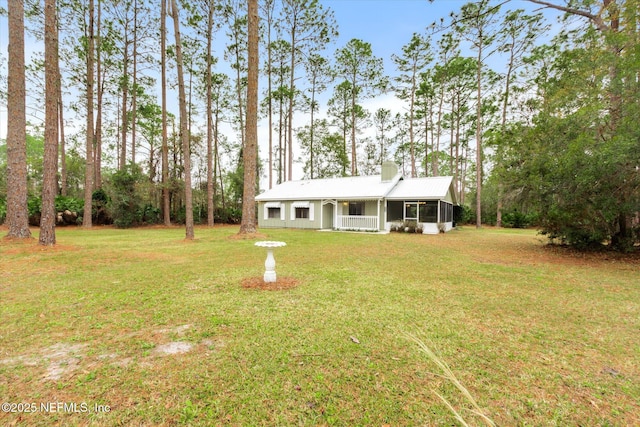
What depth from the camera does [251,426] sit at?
166 cm

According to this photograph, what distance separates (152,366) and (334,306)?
218 cm

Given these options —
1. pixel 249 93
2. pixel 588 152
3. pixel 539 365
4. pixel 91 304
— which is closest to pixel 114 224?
pixel 249 93

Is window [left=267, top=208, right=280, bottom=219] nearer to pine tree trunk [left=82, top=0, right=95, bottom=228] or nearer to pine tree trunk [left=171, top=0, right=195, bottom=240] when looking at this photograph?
pine tree trunk [left=171, top=0, right=195, bottom=240]

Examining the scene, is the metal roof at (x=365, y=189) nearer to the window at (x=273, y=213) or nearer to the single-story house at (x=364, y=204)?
the single-story house at (x=364, y=204)

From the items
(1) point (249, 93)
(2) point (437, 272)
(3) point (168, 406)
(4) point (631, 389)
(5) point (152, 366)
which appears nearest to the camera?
(3) point (168, 406)

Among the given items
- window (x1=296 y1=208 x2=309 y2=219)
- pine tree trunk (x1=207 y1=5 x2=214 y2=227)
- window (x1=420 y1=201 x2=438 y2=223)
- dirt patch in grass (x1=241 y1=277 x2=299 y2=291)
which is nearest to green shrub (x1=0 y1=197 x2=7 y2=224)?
pine tree trunk (x1=207 y1=5 x2=214 y2=227)

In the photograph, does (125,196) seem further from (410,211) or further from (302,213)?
(410,211)

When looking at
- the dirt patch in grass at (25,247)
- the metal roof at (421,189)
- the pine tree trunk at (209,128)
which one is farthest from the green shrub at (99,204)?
the metal roof at (421,189)

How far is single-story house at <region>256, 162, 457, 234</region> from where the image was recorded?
48.9 ft

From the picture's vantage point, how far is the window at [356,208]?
54.1 ft

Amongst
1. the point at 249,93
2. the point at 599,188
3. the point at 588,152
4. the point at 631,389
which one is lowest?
the point at 631,389

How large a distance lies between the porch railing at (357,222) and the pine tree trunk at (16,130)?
1335cm

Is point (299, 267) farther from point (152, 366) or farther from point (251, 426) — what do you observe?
point (251, 426)

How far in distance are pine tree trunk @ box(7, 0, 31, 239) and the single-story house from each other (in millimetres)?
12060
